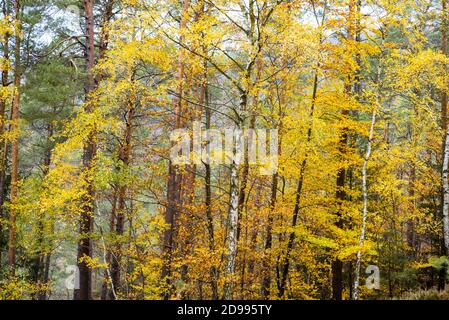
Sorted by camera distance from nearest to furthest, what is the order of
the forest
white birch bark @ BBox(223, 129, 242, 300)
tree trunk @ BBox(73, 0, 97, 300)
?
white birch bark @ BBox(223, 129, 242, 300), the forest, tree trunk @ BBox(73, 0, 97, 300)

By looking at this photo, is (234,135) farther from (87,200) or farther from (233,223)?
(87,200)

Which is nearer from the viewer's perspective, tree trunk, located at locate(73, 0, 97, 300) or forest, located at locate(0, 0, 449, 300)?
forest, located at locate(0, 0, 449, 300)

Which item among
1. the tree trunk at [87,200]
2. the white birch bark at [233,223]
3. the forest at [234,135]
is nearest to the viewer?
the white birch bark at [233,223]

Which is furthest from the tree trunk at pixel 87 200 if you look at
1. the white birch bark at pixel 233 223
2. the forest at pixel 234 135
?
the white birch bark at pixel 233 223

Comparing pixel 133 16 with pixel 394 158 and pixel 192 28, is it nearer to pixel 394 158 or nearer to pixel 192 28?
pixel 192 28

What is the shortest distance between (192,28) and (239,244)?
24.2 feet

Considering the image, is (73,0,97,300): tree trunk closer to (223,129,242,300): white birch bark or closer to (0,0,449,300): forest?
(0,0,449,300): forest

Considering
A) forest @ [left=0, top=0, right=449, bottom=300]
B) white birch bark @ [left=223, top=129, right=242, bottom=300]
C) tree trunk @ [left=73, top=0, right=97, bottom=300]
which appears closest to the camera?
white birch bark @ [left=223, top=129, right=242, bottom=300]

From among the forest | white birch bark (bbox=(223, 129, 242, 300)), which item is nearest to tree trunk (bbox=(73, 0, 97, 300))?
the forest

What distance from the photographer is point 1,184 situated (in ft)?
51.4

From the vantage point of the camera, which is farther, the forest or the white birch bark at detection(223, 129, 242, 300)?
the forest

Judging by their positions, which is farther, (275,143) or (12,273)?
(275,143)

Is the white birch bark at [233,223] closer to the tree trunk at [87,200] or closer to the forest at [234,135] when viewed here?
the forest at [234,135]
